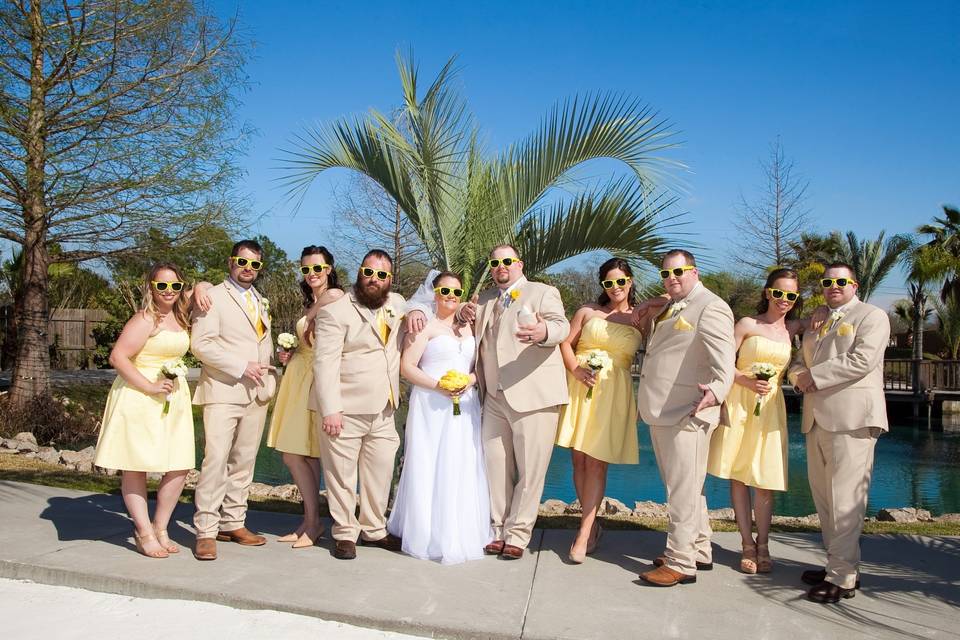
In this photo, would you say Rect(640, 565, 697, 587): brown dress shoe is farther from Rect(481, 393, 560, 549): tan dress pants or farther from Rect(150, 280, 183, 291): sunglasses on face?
Rect(150, 280, 183, 291): sunglasses on face

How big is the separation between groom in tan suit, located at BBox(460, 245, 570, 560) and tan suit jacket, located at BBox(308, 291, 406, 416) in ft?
2.33

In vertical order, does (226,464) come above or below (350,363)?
below

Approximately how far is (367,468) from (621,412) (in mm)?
1968

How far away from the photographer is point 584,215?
7.10 meters

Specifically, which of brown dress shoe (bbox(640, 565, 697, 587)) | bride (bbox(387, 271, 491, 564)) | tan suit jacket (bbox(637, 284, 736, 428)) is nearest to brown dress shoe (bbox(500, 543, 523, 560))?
bride (bbox(387, 271, 491, 564))

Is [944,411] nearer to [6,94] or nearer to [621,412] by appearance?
[621,412]

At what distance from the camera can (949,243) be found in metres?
32.7

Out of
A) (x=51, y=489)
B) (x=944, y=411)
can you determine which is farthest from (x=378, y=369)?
(x=944, y=411)

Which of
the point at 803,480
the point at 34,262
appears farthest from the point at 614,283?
the point at 34,262

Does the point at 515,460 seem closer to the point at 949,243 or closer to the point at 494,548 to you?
the point at 494,548

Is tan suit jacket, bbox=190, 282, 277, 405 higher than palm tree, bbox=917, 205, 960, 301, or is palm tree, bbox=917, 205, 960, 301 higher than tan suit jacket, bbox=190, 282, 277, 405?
palm tree, bbox=917, 205, 960, 301

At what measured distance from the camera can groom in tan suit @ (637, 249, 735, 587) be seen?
5.14 meters

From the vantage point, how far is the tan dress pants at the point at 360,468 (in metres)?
5.81

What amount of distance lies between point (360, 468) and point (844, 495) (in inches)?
134
